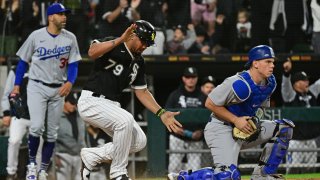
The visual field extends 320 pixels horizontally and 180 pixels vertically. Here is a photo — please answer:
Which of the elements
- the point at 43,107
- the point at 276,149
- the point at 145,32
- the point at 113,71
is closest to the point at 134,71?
the point at 113,71

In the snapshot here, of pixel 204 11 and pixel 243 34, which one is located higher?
pixel 204 11

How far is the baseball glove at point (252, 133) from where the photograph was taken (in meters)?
7.83

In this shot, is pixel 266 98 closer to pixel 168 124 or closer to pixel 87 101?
pixel 168 124

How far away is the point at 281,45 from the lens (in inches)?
508

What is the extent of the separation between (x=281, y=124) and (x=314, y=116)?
3623 mm

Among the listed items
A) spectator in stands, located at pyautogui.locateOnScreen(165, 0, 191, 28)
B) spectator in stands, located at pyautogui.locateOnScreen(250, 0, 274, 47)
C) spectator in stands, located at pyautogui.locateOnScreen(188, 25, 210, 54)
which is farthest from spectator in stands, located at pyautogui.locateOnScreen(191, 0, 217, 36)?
spectator in stands, located at pyautogui.locateOnScreen(250, 0, 274, 47)

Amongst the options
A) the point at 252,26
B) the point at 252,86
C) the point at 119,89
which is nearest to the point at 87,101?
the point at 119,89

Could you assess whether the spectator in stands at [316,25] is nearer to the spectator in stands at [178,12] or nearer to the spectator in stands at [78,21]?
the spectator in stands at [178,12]

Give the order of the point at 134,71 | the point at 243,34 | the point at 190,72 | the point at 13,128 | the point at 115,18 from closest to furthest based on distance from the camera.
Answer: the point at 134,71, the point at 13,128, the point at 190,72, the point at 115,18, the point at 243,34

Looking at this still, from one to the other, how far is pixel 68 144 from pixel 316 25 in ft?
13.9

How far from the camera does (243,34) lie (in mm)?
12891

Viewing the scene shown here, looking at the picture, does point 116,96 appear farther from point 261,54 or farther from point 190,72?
point 190,72

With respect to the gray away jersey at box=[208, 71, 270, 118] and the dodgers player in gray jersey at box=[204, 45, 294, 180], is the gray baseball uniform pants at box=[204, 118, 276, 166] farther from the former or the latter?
the gray away jersey at box=[208, 71, 270, 118]

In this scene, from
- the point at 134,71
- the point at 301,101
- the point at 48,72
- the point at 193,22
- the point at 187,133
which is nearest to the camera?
the point at 134,71
